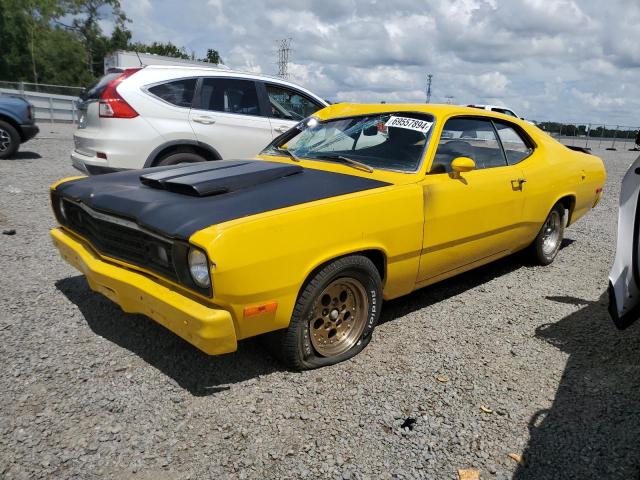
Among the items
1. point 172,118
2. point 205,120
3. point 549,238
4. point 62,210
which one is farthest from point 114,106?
point 549,238

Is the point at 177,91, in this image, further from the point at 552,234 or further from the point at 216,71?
the point at 552,234

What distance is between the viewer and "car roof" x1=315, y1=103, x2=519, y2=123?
3553mm

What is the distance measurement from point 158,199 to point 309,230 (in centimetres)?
89

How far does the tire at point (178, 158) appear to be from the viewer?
17.3 feet

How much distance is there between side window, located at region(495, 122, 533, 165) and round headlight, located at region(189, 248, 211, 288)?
2.83 metres

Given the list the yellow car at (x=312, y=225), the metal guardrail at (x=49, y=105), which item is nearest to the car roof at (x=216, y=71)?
the yellow car at (x=312, y=225)

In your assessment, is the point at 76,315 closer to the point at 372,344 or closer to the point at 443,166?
the point at 372,344

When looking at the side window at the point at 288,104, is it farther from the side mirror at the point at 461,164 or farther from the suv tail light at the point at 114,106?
the side mirror at the point at 461,164

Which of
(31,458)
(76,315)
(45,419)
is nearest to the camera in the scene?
(31,458)

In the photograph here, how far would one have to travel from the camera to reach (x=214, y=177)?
2939 mm

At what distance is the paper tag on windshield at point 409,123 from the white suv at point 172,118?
2.64 m

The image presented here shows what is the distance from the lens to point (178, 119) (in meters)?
5.35

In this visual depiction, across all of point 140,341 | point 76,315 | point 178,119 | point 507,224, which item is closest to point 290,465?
point 140,341

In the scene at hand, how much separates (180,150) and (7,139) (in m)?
6.18
